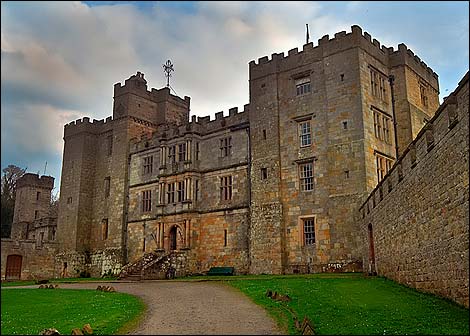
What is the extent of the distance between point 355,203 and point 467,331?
17.5 m

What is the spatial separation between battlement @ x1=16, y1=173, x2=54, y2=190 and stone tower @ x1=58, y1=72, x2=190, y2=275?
10469mm

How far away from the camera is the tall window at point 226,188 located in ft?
112

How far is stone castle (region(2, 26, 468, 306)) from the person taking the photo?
28484 millimetres

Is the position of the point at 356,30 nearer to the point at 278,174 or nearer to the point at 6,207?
the point at 278,174

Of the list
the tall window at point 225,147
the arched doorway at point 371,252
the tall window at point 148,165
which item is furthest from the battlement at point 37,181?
the arched doorway at point 371,252

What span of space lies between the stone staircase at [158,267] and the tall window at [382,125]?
14757 millimetres

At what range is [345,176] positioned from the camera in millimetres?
28578

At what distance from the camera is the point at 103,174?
143 ft

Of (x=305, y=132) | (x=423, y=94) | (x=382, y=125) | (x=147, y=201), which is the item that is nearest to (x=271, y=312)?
(x=305, y=132)

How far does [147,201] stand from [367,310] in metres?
27.8

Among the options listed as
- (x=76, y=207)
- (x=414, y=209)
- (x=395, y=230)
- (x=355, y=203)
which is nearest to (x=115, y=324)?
(x=414, y=209)

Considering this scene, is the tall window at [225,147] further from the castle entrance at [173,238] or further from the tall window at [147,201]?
the tall window at [147,201]

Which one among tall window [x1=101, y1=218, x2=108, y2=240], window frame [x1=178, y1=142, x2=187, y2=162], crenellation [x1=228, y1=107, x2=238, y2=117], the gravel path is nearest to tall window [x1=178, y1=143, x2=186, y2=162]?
window frame [x1=178, y1=142, x2=187, y2=162]

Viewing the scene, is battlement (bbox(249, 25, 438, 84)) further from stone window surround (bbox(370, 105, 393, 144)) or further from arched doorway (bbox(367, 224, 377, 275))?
arched doorway (bbox(367, 224, 377, 275))
